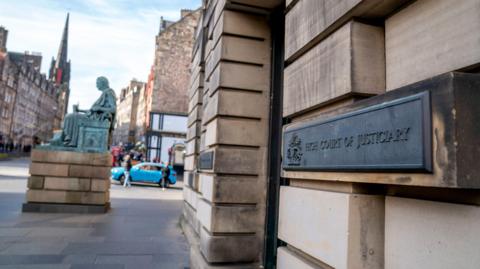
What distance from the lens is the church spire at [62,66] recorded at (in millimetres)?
112125

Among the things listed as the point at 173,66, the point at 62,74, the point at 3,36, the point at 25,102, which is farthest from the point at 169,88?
the point at 62,74

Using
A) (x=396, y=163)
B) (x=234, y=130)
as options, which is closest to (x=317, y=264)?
(x=396, y=163)

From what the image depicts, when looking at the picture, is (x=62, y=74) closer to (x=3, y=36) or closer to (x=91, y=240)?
(x=3, y=36)

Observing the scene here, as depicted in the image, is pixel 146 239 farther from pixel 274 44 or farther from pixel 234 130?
pixel 274 44

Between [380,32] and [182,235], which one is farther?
[182,235]

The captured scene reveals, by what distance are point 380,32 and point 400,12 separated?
0.17 m

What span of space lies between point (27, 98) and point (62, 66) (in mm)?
45027

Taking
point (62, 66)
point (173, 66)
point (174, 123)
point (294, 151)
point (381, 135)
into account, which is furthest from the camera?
point (62, 66)

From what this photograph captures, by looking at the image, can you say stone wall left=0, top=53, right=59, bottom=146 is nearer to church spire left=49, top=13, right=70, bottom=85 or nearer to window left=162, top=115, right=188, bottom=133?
church spire left=49, top=13, right=70, bottom=85

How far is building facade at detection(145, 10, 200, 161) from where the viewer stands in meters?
35.2

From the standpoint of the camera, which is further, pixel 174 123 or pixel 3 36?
pixel 3 36

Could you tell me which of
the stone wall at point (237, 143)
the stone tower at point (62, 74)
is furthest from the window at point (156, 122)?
the stone tower at point (62, 74)

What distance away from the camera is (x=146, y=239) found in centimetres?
718

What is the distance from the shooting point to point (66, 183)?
393 inches
